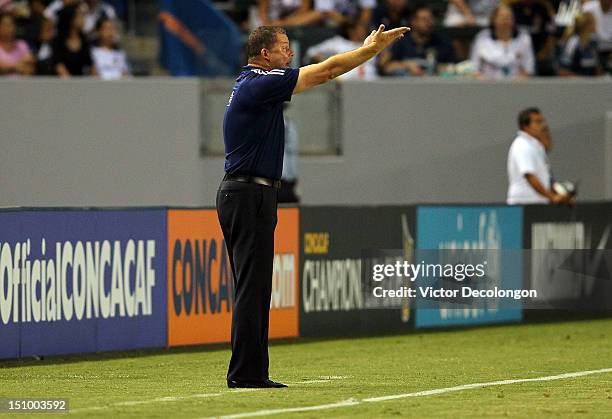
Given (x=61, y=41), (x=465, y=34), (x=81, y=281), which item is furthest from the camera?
(x=465, y=34)

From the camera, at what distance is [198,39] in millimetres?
19312

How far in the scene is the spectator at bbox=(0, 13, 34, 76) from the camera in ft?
59.3

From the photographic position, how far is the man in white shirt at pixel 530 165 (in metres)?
17.0

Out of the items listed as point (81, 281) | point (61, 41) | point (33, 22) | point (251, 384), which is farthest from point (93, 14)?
point (251, 384)

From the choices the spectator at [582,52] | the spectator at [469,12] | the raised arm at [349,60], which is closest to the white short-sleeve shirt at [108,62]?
the spectator at [469,12]

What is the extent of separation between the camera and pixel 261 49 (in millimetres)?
9727

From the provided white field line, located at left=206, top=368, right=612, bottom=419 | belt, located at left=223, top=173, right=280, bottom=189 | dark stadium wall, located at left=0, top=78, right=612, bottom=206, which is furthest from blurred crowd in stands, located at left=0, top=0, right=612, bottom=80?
white field line, located at left=206, top=368, right=612, bottom=419

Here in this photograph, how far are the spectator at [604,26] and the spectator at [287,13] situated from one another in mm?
4197

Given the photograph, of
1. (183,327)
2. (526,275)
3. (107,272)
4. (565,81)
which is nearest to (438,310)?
(526,275)

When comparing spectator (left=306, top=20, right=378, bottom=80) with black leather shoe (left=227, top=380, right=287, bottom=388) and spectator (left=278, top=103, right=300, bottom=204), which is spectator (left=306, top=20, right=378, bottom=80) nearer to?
spectator (left=278, top=103, right=300, bottom=204)

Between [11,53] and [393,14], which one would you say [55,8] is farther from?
[393,14]

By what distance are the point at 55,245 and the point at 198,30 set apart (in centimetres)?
713

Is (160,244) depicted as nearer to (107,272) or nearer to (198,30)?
(107,272)

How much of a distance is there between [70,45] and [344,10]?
4.33 meters
